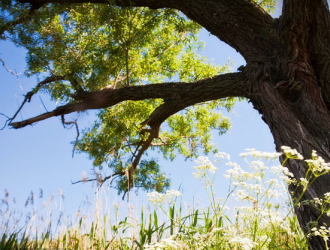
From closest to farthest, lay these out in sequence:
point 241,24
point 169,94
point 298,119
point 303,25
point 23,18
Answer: point 298,119 → point 303,25 → point 241,24 → point 169,94 → point 23,18

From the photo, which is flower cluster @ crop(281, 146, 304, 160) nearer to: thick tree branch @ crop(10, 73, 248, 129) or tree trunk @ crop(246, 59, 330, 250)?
tree trunk @ crop(246, 59, 330, 250)

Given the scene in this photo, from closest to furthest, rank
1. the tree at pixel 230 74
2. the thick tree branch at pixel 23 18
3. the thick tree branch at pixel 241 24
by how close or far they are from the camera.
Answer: the tree at pixel 230 74 → the thick tree branch at pixel 241 24 → the thick tree branch at pixel 23 18

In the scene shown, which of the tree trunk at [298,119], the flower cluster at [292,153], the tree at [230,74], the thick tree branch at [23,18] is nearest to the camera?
the flower cluster at [292,153]

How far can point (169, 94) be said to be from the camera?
4.09 meters

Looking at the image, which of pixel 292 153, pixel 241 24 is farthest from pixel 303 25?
pixel 292 153

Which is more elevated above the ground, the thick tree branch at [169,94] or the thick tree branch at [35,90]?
the thick tree branch at [35,90]

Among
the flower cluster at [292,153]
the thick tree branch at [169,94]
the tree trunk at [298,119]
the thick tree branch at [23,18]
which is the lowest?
the flower cluster at [292,153]

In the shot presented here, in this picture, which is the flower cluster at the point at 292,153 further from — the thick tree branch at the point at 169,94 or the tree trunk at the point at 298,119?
the thick tree branch at the point at 169,94

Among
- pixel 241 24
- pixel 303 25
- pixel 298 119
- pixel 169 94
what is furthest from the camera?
pixel 169 94

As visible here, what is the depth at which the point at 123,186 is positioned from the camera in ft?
21.5

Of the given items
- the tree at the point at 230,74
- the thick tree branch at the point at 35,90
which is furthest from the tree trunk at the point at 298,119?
the thick tree branch at the point at 35,90

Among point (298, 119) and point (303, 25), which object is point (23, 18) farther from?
point (298, 119)

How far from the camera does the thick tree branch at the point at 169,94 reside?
382 cm

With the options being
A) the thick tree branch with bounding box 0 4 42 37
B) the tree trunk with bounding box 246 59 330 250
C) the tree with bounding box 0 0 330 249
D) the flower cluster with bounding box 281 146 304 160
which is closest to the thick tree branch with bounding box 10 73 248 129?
the tree with bounding box 0 0 330 249
